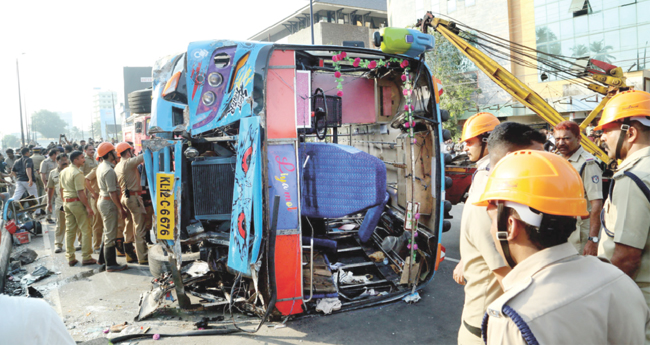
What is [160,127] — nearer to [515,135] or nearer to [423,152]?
[423,152]

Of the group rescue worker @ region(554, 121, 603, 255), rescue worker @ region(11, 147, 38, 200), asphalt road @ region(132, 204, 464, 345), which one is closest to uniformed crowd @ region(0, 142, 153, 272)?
asphalt road @ region(132, 204, 464, 345)

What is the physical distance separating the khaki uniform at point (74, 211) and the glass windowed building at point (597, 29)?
24784 mm

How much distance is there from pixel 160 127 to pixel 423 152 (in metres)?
3.74

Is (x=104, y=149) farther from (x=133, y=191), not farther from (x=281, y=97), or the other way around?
(x=281, y=97)

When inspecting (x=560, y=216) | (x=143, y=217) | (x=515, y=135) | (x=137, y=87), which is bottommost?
(x=143, y=217)

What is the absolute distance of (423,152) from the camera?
5.77 metres

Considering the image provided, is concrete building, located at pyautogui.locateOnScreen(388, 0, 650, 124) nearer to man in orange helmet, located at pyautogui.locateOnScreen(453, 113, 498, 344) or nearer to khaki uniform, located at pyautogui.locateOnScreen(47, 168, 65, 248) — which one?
khaki uniform, located at pyautogui.locateOnScreen(47, 168, 65, 248)

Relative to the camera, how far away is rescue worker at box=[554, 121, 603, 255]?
11.8 feet

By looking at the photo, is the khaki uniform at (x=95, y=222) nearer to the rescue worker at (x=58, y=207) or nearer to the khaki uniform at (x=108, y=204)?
the rescue worker at (x=58, y=207)

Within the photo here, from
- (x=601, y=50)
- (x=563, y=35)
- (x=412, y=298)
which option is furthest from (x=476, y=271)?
(x=563, y=35)

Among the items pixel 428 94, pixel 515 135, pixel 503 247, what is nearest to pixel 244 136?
pixel 428 94

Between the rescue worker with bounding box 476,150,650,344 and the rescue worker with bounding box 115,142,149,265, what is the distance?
673 centimetres

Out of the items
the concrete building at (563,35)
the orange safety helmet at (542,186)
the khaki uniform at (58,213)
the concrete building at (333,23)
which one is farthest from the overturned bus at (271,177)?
the concrete building at (333,23)

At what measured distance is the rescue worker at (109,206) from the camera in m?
6.71
